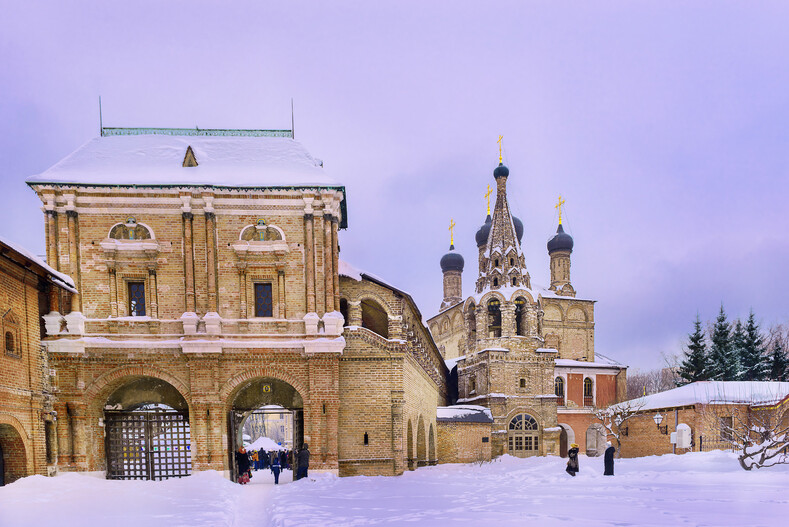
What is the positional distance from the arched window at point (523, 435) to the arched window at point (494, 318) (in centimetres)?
485

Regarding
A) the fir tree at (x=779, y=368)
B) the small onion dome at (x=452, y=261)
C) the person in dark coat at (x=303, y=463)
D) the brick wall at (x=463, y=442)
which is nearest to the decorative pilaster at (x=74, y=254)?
the person in dark coat at (x=303, y=463)

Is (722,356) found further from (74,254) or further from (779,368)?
(74,254)

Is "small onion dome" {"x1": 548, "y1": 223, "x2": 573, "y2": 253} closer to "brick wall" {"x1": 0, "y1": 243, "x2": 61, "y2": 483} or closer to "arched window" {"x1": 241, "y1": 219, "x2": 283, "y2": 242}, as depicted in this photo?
"arched window" {"x1": 241, "y1": 219, "x2": 283, "y2": 242}

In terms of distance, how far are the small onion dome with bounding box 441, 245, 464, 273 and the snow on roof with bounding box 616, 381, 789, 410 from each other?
20964mm

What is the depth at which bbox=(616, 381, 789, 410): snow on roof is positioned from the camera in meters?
25.4

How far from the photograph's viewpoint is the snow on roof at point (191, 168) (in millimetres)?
14648

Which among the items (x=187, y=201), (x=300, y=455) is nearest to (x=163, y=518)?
(x=300, y=455)

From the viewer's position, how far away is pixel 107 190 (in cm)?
1444

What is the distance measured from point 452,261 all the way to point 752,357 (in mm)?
22228

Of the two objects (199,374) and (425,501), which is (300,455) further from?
(425,501)

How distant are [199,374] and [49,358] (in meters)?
3.70

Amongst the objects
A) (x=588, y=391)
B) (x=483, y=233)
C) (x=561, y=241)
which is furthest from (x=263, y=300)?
(x=561, y=241)

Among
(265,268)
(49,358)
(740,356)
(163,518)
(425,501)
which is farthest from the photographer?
(740,356)

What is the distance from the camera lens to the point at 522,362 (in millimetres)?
29859
